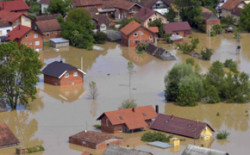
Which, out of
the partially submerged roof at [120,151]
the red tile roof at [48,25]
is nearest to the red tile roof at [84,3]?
the red tile roof at [48,25]

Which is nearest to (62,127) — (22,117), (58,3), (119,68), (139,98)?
(22,117)

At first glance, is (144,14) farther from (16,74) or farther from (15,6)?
(16,74)

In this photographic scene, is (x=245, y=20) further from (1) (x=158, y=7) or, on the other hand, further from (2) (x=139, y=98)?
(2) (x=139, y=98)

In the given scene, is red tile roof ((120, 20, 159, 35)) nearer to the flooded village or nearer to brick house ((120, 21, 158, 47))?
brick house ((120, 21, 158, 47))

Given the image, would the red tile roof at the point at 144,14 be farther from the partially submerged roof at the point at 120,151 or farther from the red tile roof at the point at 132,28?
the partially submerged roof at the point at 120,151

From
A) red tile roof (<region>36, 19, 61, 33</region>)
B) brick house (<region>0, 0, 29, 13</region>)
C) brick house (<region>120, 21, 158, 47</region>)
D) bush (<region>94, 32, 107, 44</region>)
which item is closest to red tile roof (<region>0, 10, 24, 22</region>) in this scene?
red tile roof (<region>36, 19, 61, 33</region>)

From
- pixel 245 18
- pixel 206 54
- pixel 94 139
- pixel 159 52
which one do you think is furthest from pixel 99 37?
pixel 94 139
